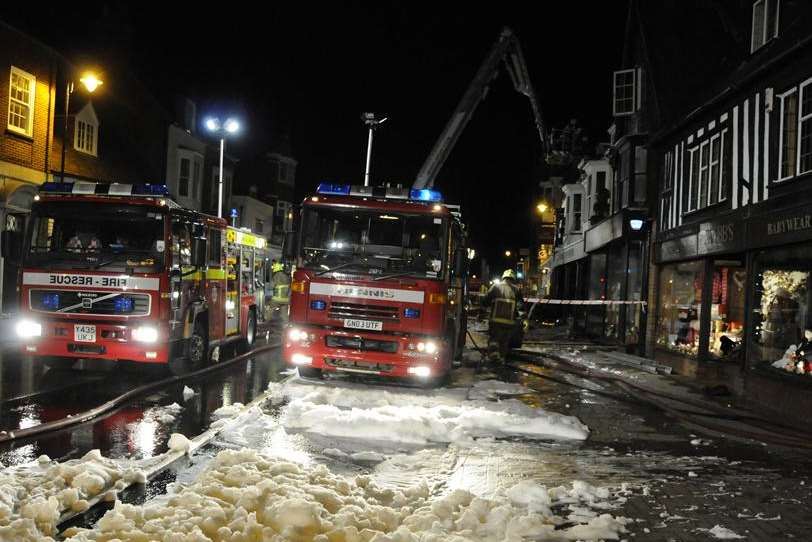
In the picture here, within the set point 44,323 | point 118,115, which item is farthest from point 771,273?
point 118,115

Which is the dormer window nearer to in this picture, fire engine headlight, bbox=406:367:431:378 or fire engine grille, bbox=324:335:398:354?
fire engine grille, bbox=324:335:398:354

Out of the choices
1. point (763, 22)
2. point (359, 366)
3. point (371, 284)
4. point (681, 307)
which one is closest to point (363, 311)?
point (371, 284)

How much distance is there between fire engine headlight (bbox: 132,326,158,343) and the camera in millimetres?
10844

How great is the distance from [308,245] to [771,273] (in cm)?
795

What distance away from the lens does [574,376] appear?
15.1 metres

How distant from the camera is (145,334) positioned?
1087 centimetres

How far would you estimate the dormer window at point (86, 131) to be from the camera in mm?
24219

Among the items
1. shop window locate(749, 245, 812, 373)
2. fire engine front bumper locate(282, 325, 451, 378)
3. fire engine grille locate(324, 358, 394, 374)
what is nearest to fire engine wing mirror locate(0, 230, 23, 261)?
fire engine front bumper locate(282, 325, 451, 378)

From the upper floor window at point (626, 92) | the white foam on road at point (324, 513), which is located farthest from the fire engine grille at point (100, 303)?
the upper floor window at point (626, 92)

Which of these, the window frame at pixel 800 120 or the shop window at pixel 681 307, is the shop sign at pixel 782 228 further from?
the shop window at pixel 681 307

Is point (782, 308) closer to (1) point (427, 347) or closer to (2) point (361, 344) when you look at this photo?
(1) point (427, 347)

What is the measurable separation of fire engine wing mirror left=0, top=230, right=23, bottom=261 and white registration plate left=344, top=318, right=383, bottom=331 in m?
5.15

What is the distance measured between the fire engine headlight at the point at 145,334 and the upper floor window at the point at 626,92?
54.0ft

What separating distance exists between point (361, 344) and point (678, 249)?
931 centimetres
